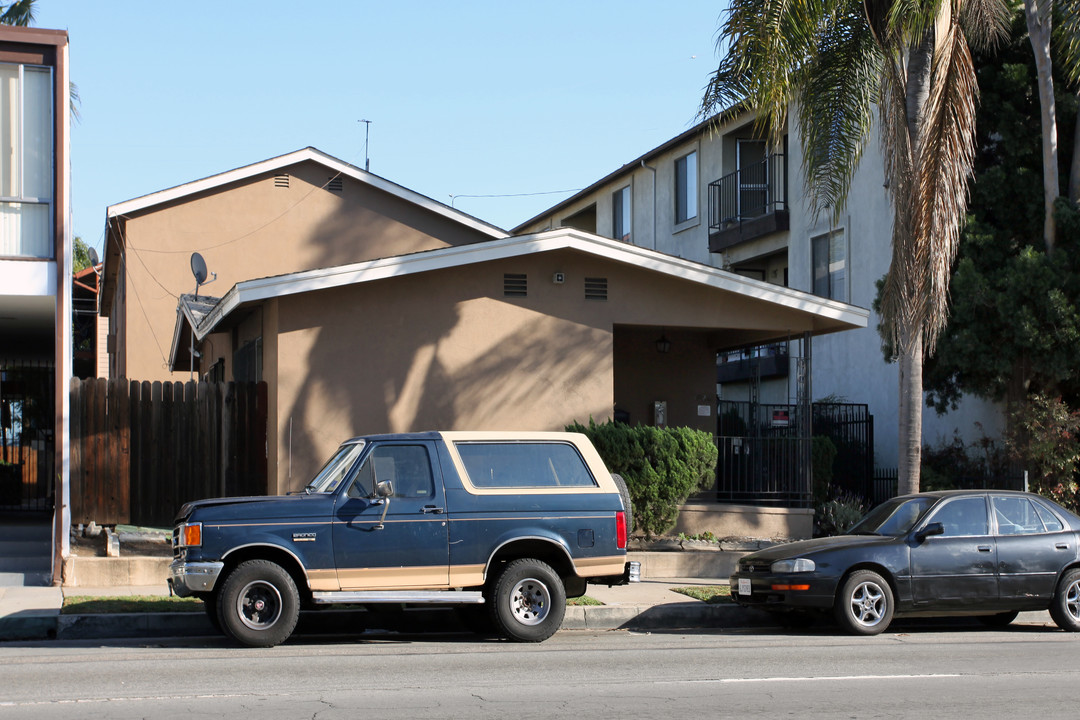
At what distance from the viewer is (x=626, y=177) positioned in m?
35.0

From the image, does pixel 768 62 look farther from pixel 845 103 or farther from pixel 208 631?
pixel 208 631

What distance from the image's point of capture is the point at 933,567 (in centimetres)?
1155

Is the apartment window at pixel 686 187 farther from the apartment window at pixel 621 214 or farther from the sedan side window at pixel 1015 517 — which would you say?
the sedan side window at pixel 1015 517

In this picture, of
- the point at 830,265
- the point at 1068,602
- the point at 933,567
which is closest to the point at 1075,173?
the point at 830,265

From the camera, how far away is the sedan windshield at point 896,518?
1202cm


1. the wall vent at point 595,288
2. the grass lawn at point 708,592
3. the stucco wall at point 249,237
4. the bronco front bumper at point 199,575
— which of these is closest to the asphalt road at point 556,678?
the bronco front bumper at point 199,575

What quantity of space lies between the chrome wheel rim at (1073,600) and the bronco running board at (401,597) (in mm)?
6393

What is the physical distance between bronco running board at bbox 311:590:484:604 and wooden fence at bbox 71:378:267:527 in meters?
6.20

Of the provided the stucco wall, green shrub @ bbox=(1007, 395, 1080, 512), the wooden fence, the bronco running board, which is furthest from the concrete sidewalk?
the stucco wall

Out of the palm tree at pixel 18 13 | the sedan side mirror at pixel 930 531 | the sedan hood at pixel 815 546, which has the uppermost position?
the palm tree at pixel 18 13

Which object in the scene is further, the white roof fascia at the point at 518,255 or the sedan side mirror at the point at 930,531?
the white roof fascia at the point at 518,255

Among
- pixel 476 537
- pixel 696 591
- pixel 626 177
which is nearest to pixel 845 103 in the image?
pixel 696 591

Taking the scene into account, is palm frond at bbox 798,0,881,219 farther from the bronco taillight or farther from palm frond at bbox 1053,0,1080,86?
the bronco taillight

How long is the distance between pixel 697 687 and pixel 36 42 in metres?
11.3
